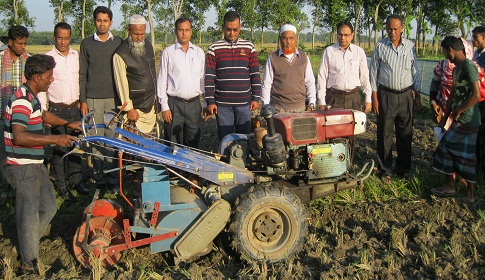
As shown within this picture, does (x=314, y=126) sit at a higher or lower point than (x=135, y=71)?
lower

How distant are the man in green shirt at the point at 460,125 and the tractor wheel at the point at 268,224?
2.31 meters

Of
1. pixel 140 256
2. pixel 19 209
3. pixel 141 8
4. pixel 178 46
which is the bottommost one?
pixel 140 256

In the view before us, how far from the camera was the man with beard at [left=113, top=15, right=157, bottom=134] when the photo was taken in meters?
5.32

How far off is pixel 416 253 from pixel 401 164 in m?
2.21

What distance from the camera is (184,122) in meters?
5.72

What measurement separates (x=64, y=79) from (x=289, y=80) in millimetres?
2765

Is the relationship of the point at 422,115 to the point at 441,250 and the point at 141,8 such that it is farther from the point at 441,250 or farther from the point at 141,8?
the point at 141,8

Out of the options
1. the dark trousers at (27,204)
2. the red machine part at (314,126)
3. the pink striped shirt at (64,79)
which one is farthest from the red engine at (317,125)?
the pink striped shirt at (64,79)

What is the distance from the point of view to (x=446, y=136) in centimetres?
553

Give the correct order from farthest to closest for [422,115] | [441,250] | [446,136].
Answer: [422,115], [446,136], [441,250]

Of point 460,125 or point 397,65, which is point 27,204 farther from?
point 460,125

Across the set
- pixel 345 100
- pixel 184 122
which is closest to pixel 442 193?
pixel 345 100

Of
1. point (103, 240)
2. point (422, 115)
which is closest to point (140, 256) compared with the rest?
point (103, 240)

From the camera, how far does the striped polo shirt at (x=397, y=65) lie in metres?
5.73
